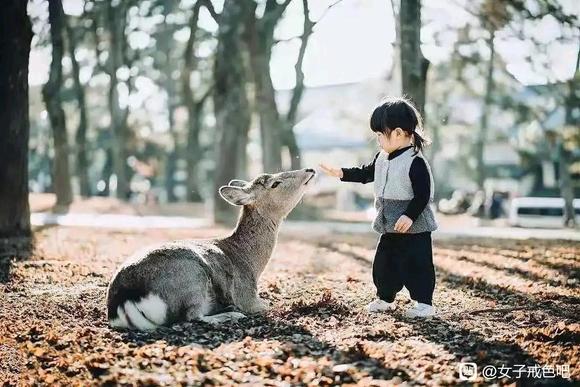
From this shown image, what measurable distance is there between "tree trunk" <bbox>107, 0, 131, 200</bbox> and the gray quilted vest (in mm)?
19851

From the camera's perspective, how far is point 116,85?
1017 inches

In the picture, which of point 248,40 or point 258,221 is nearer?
point 258,221

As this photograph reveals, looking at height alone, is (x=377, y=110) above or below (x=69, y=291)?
above

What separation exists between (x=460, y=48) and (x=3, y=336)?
21.9 metres

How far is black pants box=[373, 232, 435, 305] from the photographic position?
5.25 metres

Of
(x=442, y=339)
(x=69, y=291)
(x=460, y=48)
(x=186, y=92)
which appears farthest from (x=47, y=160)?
(x=442, y=339)

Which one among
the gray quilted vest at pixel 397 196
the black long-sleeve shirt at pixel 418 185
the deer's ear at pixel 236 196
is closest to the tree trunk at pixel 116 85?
the deer's ear at pixel 236 196

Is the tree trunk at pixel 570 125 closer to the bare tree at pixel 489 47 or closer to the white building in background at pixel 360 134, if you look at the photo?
the bare tree at pixel 489 47

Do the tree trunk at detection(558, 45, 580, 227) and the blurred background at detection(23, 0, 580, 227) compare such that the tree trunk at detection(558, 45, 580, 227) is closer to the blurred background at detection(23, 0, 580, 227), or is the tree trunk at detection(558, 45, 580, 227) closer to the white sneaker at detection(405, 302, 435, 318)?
the blurred background at detection(23, 0, 580, 227)

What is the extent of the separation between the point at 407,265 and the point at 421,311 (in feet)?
1.17

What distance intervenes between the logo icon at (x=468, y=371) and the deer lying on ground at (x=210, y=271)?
1.91m

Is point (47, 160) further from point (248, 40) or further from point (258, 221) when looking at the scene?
point (258, 221)

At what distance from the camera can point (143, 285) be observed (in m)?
4.84

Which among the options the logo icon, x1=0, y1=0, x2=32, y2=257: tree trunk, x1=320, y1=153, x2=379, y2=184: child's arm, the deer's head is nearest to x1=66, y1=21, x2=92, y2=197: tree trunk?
x1=0, y1=0, x2=32, y2=257: tree trunk
